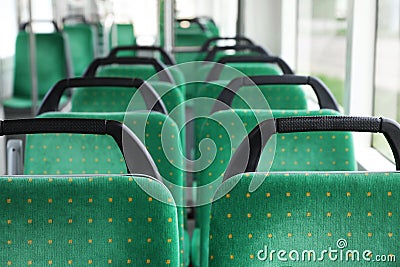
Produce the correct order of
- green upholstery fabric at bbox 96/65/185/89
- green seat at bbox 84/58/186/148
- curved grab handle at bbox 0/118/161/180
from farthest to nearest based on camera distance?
green upholstery fabric at bbox 96/65/185/89
green seat at bbox 84/58/186/148
curved grab handle at bbox 0/118/161/180

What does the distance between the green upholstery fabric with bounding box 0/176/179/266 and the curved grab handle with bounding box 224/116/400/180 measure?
248 millimetres

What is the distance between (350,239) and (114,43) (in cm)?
666

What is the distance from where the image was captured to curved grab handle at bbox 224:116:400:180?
1572 millimetres

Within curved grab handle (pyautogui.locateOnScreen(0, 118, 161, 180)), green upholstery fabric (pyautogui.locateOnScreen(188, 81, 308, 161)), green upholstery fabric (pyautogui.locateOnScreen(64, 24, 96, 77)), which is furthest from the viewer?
green upholstery fabric (pyautogui.locateOnScreen(64, 24, 96, 77))

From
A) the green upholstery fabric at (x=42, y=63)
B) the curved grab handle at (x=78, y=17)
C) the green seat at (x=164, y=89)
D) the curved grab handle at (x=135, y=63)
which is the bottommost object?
the green upholstery fabric at (x=42, y=63)

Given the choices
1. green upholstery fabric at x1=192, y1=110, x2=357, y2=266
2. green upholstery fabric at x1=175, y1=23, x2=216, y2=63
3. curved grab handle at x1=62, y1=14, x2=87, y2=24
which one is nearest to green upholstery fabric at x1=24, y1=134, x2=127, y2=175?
green upholstery fabric at x1=192, y1=110, x2=357, y2=266

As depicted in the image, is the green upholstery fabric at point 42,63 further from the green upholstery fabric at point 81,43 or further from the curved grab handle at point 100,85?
the curved grab handle at point 100,85

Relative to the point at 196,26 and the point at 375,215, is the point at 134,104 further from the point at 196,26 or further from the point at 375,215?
the point at 196,26

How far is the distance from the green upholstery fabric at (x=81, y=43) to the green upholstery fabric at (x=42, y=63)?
1.25m

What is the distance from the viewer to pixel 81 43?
7.62 metres

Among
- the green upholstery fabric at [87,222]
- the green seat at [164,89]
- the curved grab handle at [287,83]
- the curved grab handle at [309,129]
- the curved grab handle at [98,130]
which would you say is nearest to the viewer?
the green upholstery fabric at [87,222]

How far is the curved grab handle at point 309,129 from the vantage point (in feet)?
5.16

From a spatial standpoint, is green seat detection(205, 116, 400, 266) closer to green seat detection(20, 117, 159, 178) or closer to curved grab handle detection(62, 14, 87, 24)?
green seat detection(20, 117, 159, 178)

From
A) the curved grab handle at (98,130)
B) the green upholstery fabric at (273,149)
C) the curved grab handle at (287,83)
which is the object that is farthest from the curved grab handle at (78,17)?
the curved grab handle at (98,130)
